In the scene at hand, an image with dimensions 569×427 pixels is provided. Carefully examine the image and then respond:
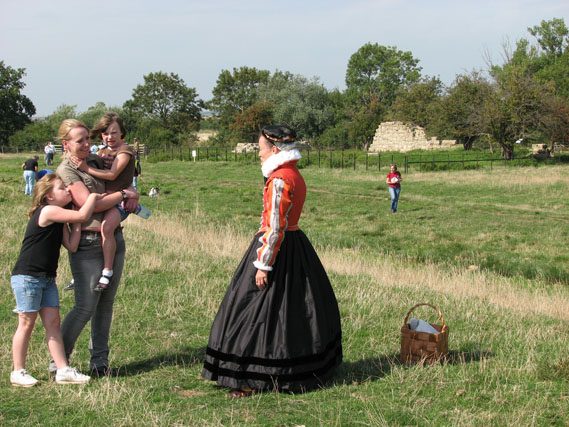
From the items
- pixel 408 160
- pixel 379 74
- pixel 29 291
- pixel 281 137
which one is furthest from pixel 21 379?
pixel 379 74

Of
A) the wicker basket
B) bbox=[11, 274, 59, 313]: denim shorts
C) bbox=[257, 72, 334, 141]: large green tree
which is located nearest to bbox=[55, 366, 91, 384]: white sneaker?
bbox=[11, 274, 59, 313]: denim shorts

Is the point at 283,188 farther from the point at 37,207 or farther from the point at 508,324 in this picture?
the point at 508,324

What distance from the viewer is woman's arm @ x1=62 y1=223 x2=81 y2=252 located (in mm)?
4457

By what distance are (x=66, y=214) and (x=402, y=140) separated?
53.4 meters

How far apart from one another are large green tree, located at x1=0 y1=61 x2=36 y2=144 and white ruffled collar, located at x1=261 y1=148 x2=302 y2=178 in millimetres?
72455

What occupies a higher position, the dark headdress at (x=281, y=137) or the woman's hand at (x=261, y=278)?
the dark headdress at (x=281, y=137)

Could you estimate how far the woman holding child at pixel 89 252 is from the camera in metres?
4.48

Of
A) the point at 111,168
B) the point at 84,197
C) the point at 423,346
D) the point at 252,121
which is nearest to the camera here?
the point at 84,197

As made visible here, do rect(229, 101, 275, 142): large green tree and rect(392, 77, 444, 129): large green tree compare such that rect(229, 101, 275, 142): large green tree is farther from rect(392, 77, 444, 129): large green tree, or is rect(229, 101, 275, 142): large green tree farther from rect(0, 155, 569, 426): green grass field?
rect(0, 155, 569, 426): green grass field

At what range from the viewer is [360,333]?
19.6 feet

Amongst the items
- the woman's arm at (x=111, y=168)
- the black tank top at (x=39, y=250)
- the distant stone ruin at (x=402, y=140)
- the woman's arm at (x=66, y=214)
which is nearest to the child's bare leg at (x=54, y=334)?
the black tank top at (x=39, y=250)

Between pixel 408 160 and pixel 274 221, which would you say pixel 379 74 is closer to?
pixel 408 160

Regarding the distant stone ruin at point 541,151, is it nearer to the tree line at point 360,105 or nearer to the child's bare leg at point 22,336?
the tree line at point 360,105

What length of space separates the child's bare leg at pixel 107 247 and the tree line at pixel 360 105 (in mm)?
37869
